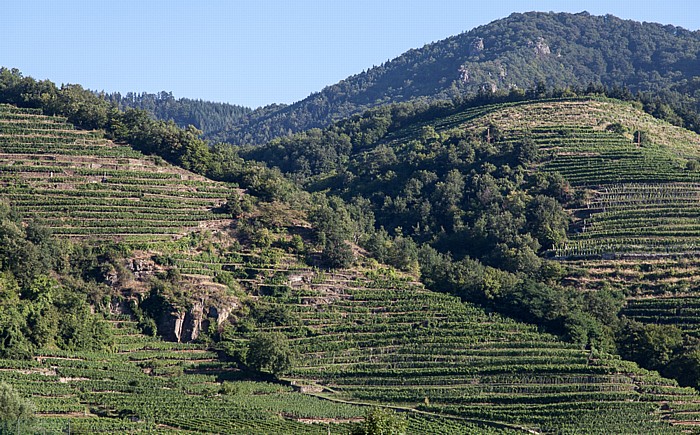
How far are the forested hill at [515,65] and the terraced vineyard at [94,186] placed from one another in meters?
87.1

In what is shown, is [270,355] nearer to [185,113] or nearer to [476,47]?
[476,47]

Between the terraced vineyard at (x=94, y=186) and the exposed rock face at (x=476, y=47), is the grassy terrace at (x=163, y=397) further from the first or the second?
the exposed rock face at (x=476, y=47)

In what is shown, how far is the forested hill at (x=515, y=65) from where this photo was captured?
16439 centimetres

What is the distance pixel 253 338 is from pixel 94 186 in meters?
16.7

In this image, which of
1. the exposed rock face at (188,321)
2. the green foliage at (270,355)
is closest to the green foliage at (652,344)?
the green foliage at (270,355)

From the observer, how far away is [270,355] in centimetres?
6019

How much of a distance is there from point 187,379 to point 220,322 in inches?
290

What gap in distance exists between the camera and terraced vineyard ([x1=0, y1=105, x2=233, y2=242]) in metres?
69.5

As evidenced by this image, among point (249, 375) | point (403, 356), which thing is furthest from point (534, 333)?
point (249, 375)

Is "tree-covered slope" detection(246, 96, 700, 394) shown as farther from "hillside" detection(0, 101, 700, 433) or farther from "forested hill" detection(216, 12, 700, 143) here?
"forested hill" detection(216, 12, 700, 143)

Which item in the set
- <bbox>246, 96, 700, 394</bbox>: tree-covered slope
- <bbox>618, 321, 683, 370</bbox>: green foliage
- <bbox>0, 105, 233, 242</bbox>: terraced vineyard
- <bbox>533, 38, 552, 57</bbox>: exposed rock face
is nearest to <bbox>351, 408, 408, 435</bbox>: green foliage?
<bbox>246, 96, 700, 394</bbox>: tree-covered slope

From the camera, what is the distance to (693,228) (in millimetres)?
77750

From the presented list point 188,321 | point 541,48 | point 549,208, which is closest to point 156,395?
point 188,321

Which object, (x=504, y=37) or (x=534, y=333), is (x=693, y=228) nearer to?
(x=534, y=333)
